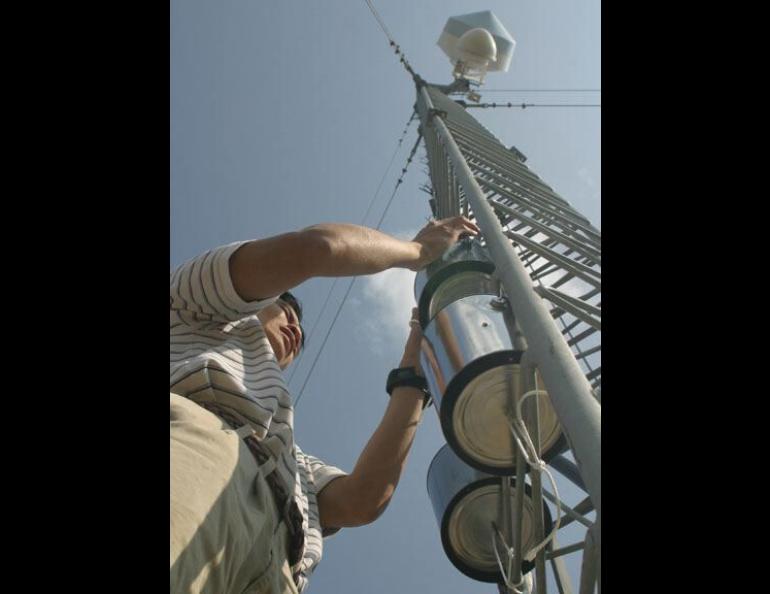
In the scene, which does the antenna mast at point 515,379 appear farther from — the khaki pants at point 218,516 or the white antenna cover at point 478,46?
the white antenna cover at point 478,46

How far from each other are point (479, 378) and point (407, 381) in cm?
95

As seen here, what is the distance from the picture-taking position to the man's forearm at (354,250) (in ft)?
7.59

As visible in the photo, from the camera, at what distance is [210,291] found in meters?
2.23

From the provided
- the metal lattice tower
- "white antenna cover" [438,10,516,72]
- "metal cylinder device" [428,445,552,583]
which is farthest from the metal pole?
"white antenna cover" [438,10,516,72]

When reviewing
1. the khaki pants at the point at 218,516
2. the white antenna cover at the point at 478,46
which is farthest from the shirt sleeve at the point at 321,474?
the white antenna cover at the point at 478,46

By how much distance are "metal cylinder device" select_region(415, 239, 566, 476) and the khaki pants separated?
1.12 m

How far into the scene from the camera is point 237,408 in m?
2.03

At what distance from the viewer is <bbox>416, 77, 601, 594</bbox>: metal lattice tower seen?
188cm

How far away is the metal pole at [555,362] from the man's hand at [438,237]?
10 centimetres

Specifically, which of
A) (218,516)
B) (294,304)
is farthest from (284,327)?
(218,516)
